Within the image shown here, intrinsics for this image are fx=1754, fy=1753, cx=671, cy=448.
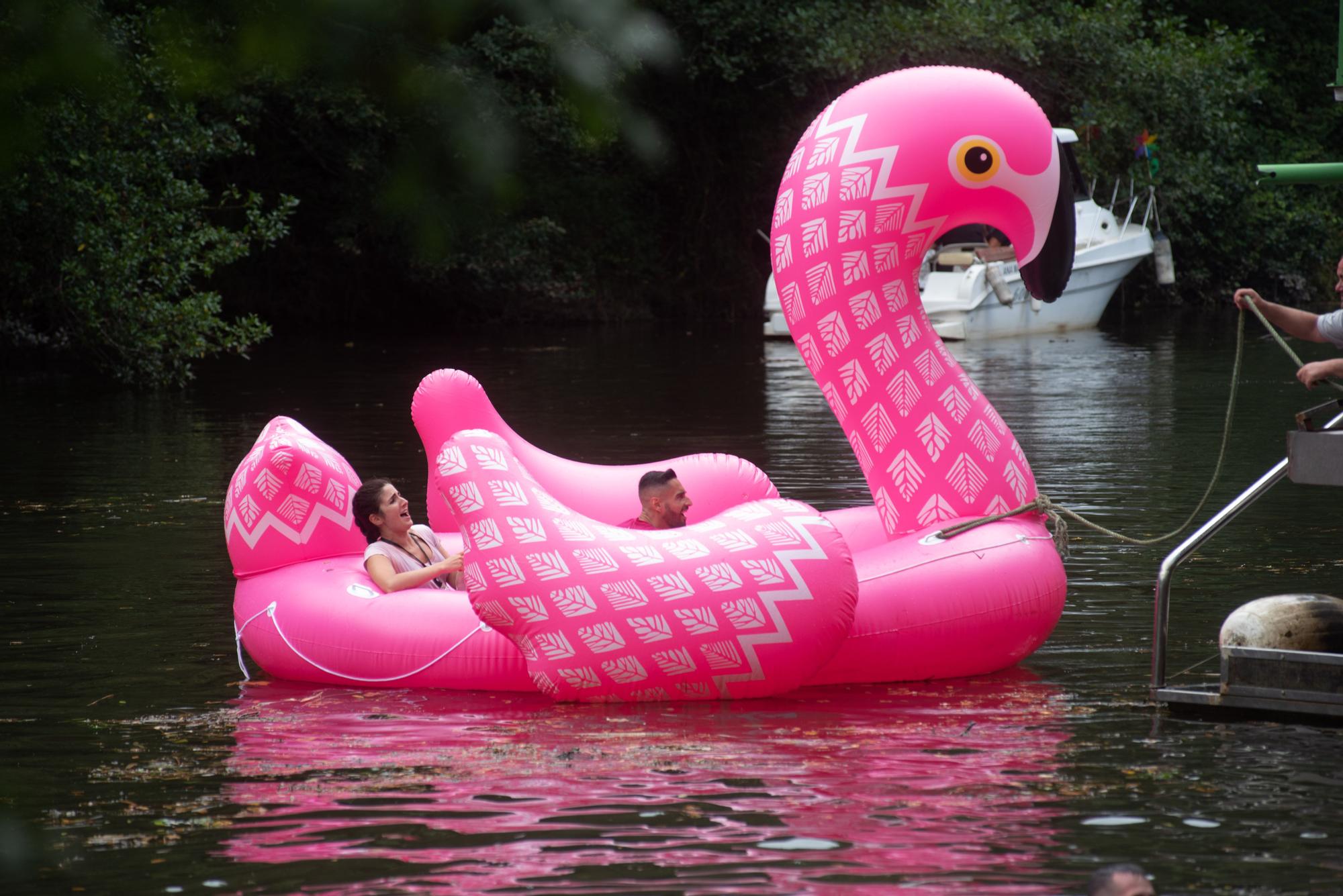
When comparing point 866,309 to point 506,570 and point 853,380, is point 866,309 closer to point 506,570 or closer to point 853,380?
point 853,380

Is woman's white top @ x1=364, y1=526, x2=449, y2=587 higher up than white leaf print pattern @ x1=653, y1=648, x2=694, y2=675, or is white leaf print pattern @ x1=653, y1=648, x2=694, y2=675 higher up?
woman's white top @ x1=364, y1=526, x2=449, y2=587

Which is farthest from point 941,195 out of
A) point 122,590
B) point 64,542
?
point 64,542

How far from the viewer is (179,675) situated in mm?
6680

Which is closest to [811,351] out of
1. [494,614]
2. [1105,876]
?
[494,614]

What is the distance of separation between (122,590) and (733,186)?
2920 cm

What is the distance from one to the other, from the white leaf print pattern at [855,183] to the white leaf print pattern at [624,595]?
7.00 feet

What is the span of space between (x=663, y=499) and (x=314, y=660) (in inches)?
57.9

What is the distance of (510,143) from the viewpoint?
6.92 feet

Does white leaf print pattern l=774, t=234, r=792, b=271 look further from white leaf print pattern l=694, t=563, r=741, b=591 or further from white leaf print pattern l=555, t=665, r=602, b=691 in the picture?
white leaf print pattern l=555, t=665, r=602, b=691

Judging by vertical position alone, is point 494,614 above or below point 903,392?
below

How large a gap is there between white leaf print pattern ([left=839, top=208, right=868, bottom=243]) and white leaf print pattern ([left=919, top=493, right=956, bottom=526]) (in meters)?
1.13

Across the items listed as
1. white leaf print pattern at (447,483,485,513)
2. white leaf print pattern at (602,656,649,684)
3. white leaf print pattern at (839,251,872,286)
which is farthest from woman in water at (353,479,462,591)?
white leaf print pattern at (839,251,872,286)

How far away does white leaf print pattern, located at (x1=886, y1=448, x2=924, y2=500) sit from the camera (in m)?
7.11

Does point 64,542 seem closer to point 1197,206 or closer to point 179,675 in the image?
point 179,675
